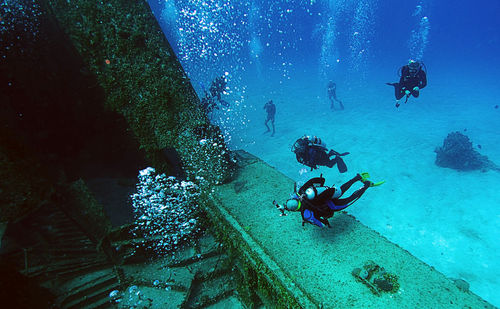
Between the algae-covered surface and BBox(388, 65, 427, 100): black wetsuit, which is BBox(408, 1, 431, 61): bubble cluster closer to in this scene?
BBox(388, 65, 427, 100): black wetsuit

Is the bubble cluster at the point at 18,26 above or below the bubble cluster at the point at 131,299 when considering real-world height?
above

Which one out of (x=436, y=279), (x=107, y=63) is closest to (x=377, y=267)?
(x=436, y=279)

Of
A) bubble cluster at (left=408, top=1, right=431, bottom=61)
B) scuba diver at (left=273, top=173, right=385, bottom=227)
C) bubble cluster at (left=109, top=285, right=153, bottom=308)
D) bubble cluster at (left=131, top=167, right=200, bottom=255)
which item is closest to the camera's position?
scuba diver at (left=273, top=173, right=385, bottom=227)

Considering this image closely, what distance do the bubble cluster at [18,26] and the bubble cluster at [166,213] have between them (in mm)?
2142

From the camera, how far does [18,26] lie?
2.80m

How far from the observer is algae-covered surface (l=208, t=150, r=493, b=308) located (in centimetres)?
183

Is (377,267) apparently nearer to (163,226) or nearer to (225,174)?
(225,174)

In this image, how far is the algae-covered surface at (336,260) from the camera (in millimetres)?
1831

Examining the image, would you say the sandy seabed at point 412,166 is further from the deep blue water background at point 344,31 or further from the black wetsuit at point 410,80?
the deep blue water background at point 344,31

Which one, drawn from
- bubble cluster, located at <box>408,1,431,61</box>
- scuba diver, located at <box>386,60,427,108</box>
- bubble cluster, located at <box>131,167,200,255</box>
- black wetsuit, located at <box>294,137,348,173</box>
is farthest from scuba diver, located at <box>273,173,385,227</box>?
bubble cluster, located at <box>408,1,431,61</box>

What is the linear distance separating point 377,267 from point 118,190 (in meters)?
3.87

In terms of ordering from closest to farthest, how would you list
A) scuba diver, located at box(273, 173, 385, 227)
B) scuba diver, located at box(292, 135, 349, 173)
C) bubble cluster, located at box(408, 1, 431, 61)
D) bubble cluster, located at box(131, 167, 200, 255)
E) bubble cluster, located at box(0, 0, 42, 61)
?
scuba diver, located at box(273, 173, 385, 227) < bubble cluster, located at box(0, 0, 42, 61) < bubble cluster, located at box(131, 167, 200, 255) < scuba diver, located at box(292, 135, 349, 173) < bubble cluster, located at box(408, 1, 431, 61)

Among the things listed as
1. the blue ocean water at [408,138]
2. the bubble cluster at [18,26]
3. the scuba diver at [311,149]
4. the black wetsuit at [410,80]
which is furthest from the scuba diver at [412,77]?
the bubble cluster at [18,26]

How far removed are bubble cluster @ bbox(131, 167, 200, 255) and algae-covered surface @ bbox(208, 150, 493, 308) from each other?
821mm
